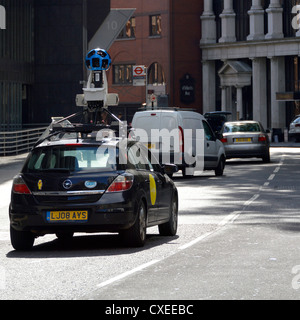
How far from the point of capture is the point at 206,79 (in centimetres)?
7938

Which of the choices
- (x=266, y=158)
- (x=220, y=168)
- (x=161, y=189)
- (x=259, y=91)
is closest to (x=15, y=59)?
(x=266, y=158)

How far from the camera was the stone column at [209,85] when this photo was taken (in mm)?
79375

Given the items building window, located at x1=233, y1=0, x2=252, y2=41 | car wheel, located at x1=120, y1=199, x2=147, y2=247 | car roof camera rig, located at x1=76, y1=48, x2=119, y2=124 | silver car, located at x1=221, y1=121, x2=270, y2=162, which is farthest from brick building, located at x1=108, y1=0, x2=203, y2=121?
car wheel, located at x1=120, y1=199, x2=147, y2=247

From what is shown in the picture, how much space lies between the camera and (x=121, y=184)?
536 inches

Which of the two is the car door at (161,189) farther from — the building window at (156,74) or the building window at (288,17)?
the building window at (156,74)

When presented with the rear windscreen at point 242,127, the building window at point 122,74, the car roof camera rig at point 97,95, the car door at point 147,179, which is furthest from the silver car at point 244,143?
the building window at point 122,74

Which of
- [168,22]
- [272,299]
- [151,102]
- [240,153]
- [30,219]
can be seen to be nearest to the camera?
[272,299]

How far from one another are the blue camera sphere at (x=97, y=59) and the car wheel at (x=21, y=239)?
1612cm

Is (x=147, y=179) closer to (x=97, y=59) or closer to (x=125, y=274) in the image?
(x=125, y=274)
